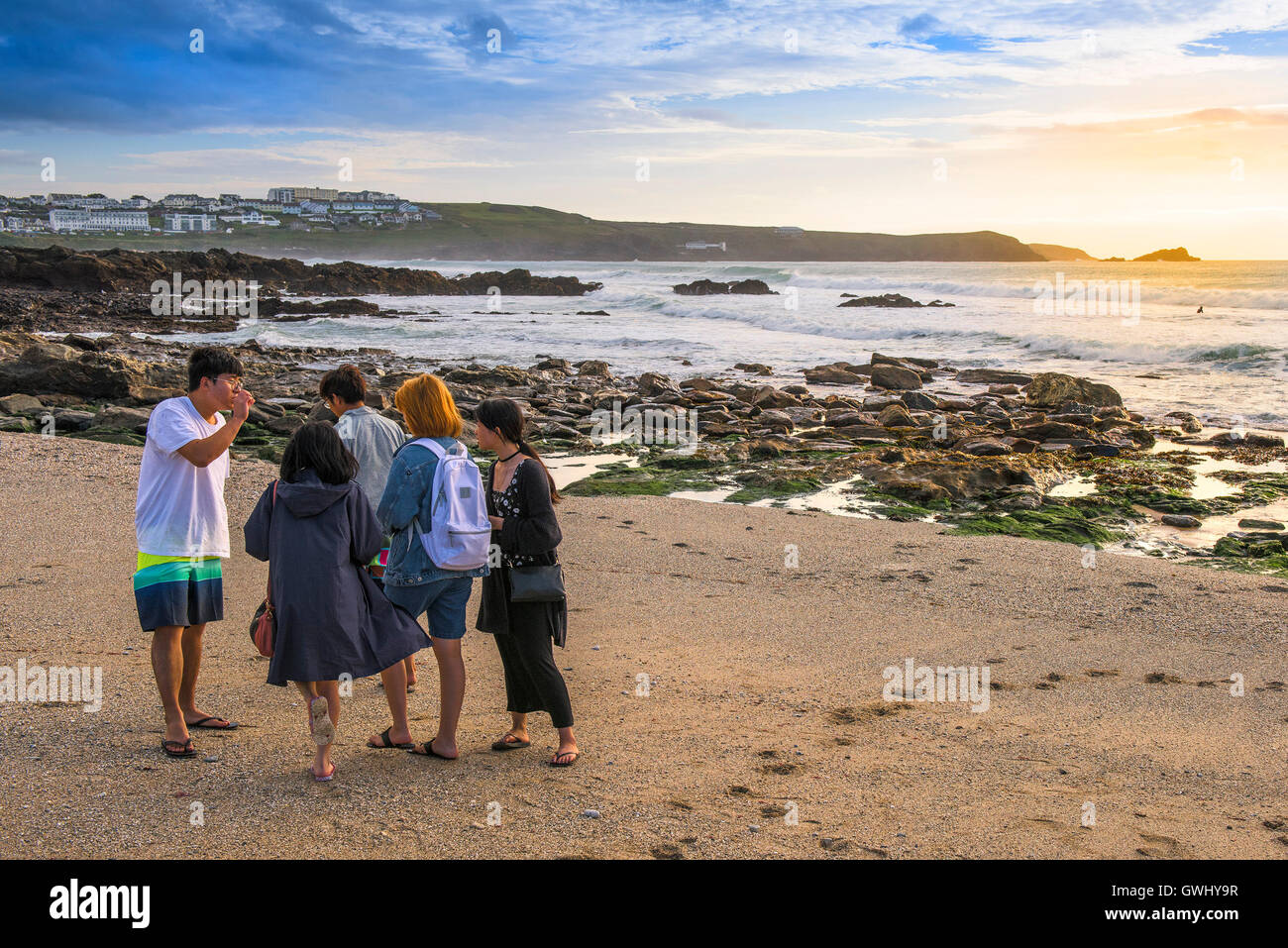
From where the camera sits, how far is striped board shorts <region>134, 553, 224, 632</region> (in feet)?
14.2

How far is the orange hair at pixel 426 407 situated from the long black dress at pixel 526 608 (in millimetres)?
347

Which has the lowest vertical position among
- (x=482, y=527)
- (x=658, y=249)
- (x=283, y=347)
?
(x=482, y=527)

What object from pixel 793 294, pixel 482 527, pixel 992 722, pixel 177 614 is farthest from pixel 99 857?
pixel 793 294

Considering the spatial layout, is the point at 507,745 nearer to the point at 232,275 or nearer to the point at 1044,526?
the point at 1044,526

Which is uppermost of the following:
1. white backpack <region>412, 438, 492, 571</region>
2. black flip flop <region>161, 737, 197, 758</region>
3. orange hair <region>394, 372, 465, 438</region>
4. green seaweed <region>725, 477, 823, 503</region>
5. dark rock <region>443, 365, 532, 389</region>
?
dark rock <region>443, 365, 532, 389</region>

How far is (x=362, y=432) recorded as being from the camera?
199 inches

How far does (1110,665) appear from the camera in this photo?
6.18 m

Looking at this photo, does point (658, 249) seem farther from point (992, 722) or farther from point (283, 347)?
point (992, 722)

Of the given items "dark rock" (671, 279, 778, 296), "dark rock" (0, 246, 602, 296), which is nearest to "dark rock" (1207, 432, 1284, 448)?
"dark rock" (0, 246, 602, 296)

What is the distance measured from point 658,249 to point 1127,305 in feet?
362

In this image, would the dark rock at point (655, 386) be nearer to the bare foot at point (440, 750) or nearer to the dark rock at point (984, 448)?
the dark rock at point (984, 448)

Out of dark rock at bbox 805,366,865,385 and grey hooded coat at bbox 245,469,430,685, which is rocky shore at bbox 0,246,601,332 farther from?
grey hooded coat at bbox 245,469,430,685

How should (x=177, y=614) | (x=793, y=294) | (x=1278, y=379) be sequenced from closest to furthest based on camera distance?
(x=177, y=614) < (x=1278, y=379) < (x=793, y=294)

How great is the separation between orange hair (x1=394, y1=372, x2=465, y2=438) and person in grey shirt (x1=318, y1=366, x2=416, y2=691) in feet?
1.94
